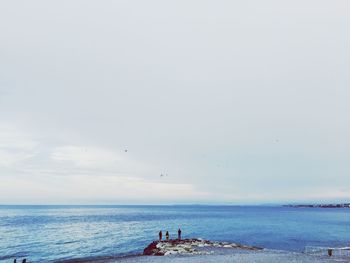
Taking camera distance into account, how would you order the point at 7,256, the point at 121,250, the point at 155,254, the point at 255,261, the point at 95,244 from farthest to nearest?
the point at 95,244 → the point at 121,250 → the point at 7,256 → the point at 155,254 → the point at 255,261

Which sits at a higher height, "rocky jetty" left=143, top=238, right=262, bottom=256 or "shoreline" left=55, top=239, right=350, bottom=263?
"rocky jetty" left=143, top=238, right=262, bottom=256

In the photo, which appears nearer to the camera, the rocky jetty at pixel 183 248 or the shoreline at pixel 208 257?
the shoreline at pixel 208 257

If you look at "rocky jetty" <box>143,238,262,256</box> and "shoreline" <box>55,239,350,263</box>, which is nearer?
"shoreline" <box>55,239,350,263</box>

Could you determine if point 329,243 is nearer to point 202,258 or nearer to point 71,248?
point 202,258

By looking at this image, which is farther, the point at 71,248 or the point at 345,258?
the point at 71,248

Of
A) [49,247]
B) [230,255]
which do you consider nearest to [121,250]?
[49,247]

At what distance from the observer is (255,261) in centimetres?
3853

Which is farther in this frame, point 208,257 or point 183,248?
point 183,248

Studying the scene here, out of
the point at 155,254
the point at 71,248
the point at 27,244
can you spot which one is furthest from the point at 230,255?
the point at 27,244

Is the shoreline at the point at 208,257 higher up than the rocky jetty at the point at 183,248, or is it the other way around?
the rocky jetty at the point at 183,248

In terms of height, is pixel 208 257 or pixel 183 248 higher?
pixel 183 248

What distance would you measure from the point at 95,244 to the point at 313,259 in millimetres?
45799

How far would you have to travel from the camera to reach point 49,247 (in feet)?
217

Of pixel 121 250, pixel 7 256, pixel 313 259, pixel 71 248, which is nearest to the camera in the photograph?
pixel 313 259
